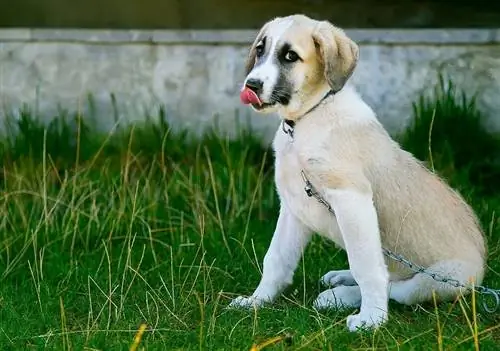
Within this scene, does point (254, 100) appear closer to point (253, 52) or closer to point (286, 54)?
point (286, 54)

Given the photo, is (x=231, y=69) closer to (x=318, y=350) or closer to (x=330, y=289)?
(x=330, y=289)

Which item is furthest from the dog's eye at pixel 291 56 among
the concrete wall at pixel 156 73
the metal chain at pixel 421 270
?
the concrete wall at pixel 156 73

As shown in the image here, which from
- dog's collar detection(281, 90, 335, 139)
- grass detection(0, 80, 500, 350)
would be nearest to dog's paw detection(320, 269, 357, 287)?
grass detection(0, 80, 500, 350)

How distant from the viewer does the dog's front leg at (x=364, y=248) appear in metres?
5.12

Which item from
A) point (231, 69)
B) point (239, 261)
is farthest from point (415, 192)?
point (231, 69)

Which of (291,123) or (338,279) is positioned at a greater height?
(291,123)

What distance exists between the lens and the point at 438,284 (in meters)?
5.35

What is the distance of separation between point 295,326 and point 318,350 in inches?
16.0

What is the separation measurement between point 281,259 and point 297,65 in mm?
1021

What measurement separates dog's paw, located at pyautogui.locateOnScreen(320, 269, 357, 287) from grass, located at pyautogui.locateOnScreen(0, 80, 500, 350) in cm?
10

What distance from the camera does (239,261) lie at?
21.5 ft

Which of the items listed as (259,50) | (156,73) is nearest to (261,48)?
(259,50)

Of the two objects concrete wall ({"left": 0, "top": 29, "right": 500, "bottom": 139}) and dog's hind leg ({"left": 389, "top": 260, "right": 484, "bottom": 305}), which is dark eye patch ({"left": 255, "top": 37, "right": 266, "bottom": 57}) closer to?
dog's hind leg ({"left": 389, "top": 260, "right": 484, "bottom": 305})

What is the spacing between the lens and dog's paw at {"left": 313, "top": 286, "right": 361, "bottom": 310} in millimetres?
5551
